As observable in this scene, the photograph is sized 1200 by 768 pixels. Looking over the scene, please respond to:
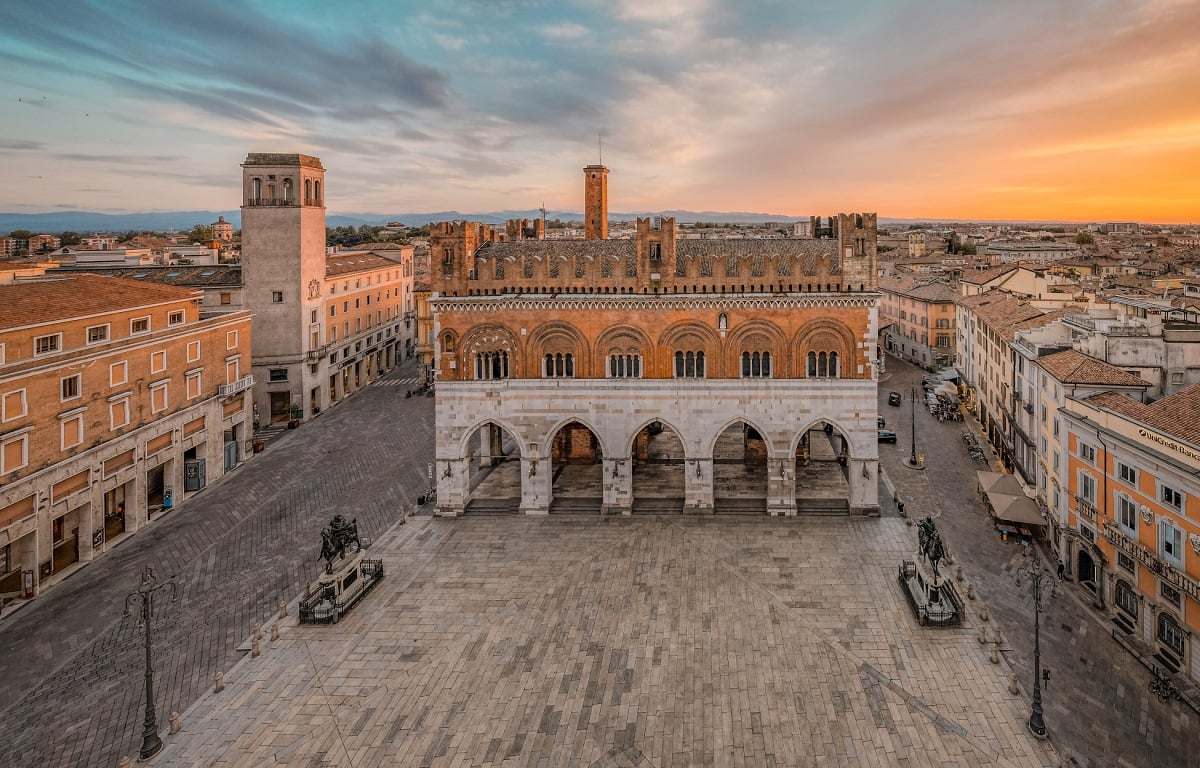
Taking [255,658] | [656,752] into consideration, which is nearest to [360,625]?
[255,658]

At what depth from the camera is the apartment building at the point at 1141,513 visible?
808 inches

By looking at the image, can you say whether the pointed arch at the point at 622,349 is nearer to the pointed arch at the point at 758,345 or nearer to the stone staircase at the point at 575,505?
the pointed arch at the point at 758,345

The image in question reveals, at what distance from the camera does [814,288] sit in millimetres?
32594

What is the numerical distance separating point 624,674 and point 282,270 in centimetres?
4430

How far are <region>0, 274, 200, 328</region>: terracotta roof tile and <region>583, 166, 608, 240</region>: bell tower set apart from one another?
2425 centimetres

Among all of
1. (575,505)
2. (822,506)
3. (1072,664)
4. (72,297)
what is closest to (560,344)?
(575,505)

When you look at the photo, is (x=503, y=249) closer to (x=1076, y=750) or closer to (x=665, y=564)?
(x=665, y=564)

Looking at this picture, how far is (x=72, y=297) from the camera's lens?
3175cm

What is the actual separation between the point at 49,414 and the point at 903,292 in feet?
266

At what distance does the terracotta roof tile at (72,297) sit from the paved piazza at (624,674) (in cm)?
1779

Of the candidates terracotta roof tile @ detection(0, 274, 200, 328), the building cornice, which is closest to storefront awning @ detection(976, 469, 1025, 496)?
the building cornice

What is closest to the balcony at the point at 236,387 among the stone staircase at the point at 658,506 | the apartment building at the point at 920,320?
the stone staircase at the point at 658,506

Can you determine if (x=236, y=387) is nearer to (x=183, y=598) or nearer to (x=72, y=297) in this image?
(x=72, y=297)

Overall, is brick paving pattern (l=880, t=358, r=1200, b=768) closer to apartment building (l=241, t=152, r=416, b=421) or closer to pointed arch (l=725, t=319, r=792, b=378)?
pointed arch (l=725, t=319, r=792, b=378)
